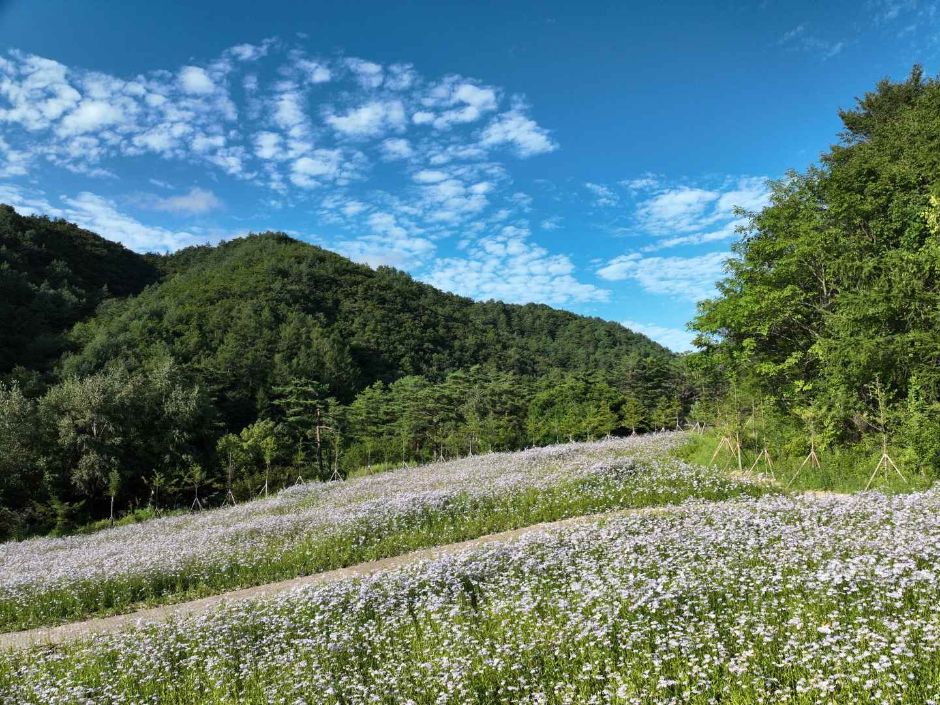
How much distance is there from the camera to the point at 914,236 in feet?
57.6

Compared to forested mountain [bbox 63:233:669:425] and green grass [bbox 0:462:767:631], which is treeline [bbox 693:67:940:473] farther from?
forested mountain [bbox 63:233:669:425]

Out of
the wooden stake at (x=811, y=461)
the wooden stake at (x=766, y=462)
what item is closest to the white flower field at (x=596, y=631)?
the wooden stake at (x=811, y=461)

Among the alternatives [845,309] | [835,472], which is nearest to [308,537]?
[835,472]

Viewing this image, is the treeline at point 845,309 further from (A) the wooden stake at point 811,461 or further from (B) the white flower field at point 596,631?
(B) the white flower field at point 596,631

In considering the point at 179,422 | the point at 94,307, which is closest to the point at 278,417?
the point at 179,422

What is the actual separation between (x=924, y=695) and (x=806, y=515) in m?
6.35

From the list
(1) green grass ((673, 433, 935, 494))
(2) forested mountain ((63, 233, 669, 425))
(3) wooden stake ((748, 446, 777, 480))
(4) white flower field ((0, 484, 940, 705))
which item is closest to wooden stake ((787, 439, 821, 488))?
(1) green grass ((673, 433, 935, 494))

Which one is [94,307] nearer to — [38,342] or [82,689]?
[38,342]

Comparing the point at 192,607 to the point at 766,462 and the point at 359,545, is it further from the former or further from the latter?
the point at 766,462

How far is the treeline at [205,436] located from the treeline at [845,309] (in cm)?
2366

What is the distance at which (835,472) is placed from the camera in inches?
597

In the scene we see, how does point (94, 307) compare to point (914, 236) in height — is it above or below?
above

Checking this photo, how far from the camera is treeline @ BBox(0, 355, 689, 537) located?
31500 mm

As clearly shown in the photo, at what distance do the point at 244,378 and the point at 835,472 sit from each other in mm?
54763
